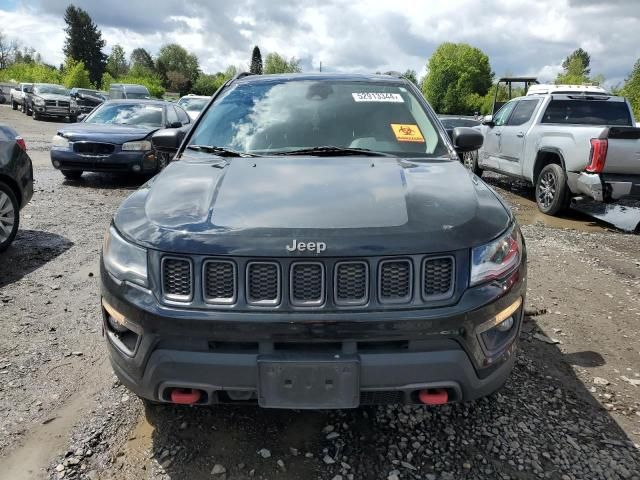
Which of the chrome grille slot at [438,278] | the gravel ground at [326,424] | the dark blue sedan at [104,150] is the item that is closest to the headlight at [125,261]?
the gravel ground at [326,424]

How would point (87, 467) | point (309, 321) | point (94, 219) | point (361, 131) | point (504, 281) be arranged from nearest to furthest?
point (309, 321)
point (504, 281)
point (87, 467)
point (361, 131)
point (94, 219)

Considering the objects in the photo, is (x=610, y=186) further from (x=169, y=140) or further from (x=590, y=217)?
(x=169, y=140)

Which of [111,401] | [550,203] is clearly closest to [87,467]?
[111,401]

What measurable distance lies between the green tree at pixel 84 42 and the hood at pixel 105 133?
81.1 m

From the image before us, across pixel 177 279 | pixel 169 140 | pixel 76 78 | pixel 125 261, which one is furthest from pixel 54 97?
pixel 76 78

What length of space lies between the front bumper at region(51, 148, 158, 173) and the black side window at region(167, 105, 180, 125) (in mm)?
1499

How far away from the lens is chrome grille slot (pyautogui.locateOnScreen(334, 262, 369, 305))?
6.77ft

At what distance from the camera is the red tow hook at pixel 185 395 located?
2.17 meters

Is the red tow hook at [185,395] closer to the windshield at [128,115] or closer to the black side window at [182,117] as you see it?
Result: the windshield at [128,115]

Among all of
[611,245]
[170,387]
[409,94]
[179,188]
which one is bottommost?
[611,245]

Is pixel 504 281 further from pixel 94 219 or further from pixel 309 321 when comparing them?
pixel 94 219

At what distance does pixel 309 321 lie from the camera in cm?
203

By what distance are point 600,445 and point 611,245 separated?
4.69 meters

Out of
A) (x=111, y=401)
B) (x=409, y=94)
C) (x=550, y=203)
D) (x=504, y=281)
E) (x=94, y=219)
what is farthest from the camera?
(x=550, y=203)
